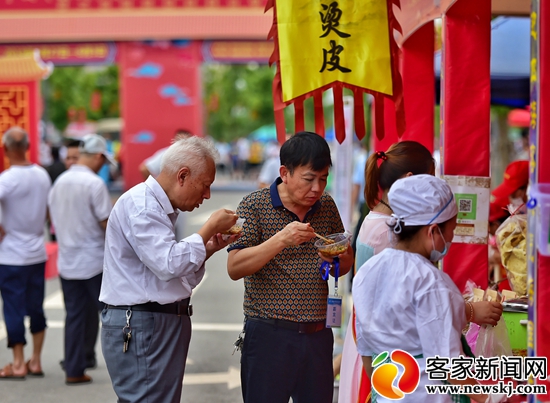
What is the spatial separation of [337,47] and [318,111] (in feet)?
1.35

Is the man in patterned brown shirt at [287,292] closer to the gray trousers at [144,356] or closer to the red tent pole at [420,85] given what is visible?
the gray trousers at [144,356]

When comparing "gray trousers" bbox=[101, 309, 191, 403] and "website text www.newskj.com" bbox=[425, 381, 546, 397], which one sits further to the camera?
"gray trousers" bbox=[101, 309, 191, 403]

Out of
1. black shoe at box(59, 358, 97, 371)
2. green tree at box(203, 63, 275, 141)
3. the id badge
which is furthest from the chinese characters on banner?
green tree at box(203, 63, 275, 141)

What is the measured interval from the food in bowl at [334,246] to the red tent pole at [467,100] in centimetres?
137

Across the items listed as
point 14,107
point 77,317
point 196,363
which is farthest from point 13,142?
point 14,107

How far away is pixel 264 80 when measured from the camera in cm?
4581

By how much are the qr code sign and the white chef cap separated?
6.00 feet

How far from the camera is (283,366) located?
349 centimetres

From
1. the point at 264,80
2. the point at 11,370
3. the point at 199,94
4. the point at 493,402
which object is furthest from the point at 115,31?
the point at 264,80

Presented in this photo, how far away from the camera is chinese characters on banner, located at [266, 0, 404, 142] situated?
14.9 ft

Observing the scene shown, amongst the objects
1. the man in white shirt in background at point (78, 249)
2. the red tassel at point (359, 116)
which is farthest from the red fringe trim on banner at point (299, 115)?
the man in white shirt in background at point (78, 249)

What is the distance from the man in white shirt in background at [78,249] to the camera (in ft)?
20.9

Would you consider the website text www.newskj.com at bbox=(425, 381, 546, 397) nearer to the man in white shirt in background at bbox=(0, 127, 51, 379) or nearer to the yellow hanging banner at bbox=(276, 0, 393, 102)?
the yellow hanging banner at bbox=(276, 0, 393, 102)

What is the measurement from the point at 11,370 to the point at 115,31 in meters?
15.0
